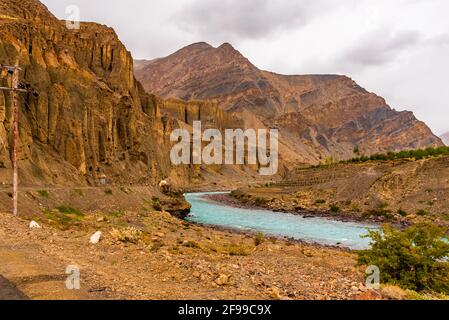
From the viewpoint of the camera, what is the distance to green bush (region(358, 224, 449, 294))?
1545 cm

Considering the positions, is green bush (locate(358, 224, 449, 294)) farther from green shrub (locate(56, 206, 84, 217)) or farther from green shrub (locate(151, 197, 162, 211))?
green shrub (locate(151, 197, 162, 211))

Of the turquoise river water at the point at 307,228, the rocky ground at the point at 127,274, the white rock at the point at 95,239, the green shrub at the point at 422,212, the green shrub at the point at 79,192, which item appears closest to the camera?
the rocky ground at the point at 127,274

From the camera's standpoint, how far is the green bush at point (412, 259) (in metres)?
15.4

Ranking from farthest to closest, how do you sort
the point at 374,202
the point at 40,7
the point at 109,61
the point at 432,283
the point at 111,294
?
the point at 109,61, the point at 40,7, the point at 374,202, the point at 432,283, the point at 111,294

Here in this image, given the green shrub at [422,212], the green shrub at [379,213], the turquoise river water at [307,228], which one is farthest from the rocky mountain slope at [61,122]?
the green shrub at [422,212]

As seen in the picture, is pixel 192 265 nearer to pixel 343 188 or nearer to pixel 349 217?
pixel 349 217

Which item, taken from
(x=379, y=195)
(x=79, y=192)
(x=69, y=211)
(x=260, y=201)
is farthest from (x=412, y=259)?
(x=260, y=201)

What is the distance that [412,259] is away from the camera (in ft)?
51.9

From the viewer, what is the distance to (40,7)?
106 meters

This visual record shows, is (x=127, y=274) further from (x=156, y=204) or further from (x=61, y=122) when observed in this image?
(x=61, y=122)

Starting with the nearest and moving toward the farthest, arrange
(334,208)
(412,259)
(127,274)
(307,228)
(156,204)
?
(127,274) < (412,259) < (156,204) < (307,228) < (334,208)

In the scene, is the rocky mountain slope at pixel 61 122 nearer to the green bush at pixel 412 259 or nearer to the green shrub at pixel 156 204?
the green shrub at pixel 156 204
